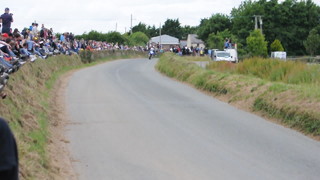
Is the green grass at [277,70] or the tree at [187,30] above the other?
the tree at [187,30]

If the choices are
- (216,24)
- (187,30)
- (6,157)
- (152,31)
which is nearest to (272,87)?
(6,157)

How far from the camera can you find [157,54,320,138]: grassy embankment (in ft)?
48.7

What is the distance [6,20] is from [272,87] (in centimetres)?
1135

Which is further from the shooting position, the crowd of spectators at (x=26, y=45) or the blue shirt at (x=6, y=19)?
the blue shirt at (x=6, y=19)

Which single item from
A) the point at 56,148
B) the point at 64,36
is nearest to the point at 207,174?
the point at 56,148

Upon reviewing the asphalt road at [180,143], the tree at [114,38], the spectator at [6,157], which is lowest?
the asphalt road at [180,143]

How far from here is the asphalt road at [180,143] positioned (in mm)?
10078

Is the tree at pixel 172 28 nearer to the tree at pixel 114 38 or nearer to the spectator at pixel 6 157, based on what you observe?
the tree at pixel 114 38

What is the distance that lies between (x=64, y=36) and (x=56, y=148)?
1264 inches

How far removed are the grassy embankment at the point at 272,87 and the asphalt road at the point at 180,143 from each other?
1.79 feet

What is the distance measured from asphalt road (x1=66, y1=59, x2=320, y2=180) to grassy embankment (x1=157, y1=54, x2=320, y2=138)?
547 millimetres

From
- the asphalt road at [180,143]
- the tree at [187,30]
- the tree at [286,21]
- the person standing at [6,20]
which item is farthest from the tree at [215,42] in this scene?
the tree at [187,30]

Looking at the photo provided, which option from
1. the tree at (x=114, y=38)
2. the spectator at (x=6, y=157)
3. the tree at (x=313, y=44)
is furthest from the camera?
the tree at (x=114, y=38)

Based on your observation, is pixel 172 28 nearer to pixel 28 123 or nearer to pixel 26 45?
pixel 26 45
